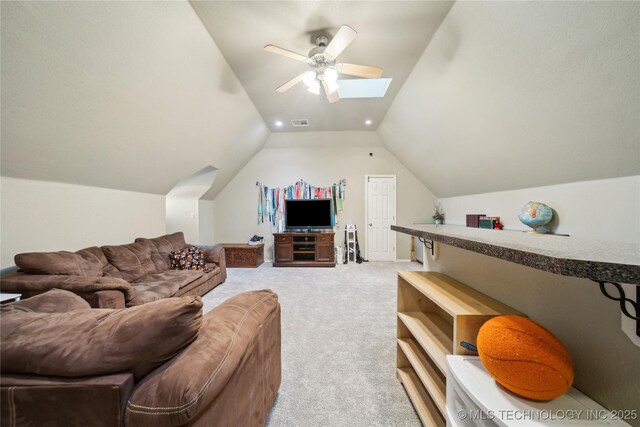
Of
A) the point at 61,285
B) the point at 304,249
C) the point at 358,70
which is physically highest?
the point at 358,70

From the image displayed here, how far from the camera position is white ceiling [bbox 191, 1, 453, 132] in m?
1.99

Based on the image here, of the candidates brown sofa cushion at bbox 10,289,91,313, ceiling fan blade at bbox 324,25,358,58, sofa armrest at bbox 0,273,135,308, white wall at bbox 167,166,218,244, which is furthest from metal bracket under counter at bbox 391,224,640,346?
white wall at bbox 167,166,218,244

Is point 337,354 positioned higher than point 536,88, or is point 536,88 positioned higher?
point 536,88

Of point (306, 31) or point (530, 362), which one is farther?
point (306, 31)

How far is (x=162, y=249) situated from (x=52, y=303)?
2.55m

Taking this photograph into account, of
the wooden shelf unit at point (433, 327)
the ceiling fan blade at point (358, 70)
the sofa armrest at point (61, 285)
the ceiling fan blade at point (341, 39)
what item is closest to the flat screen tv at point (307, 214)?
the ceiling fan blade at point (358, 70)

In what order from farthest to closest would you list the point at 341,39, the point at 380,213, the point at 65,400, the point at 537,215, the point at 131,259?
1. the point at 380,213
2. the point at 131,259
3. the point at 537,215
4. the point at 341,39
5. the point at 65,400

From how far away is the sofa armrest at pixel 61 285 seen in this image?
178cm

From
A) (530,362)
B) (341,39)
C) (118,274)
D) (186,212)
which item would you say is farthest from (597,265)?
(186,212)

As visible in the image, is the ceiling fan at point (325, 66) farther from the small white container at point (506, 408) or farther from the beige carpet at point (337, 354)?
the beige carpet at point (337, 354)

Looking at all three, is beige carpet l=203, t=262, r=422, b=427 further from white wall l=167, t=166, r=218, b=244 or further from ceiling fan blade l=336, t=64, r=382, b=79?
ceiling fan blade l=336, t=64, r=382, b=79

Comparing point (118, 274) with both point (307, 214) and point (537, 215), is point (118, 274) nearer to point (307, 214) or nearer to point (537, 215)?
point (307, 214)

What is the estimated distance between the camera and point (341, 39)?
1.91 m

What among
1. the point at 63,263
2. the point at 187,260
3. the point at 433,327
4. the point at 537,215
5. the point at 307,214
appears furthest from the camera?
the point at 307,214
